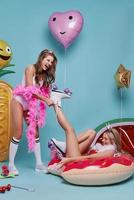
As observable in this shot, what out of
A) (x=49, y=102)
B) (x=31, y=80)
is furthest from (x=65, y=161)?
(x=31, y=80)

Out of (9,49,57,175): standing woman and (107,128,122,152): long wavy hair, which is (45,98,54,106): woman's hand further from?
(107,128,122,152): long wavy hair

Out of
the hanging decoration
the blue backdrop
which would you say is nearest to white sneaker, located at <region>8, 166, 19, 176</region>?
the blue backdrop

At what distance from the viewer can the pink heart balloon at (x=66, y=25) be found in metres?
3.69

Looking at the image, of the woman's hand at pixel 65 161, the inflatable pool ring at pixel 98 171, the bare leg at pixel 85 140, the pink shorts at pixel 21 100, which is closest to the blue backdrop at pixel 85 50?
the bare leg at pixel 85 140

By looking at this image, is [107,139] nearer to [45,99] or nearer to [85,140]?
[85,140]

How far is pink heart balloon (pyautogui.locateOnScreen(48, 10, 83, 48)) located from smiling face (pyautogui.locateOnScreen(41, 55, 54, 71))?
0.67 meters

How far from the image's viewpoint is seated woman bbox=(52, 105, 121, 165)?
2.98m

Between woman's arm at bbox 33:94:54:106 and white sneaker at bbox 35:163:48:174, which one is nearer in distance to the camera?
woman's arm at bbox 33:94:54:106

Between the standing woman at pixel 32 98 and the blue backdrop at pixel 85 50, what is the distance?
2.51 feet

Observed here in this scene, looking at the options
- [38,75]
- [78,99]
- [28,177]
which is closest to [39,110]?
[38,75]

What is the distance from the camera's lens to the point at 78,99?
13.1 feet

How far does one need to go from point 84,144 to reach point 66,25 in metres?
1.17

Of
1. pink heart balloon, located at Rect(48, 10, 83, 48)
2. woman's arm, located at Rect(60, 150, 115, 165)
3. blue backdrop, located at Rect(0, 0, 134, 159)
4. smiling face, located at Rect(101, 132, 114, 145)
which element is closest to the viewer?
woman's arm, located at Rect(60, 150, 115, 165)

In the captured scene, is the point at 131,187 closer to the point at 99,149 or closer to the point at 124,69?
the point at 99,149
